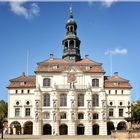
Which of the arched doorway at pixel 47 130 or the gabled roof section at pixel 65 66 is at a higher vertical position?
the gabled roof section at pixel 65 66

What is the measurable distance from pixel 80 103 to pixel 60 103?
446cm

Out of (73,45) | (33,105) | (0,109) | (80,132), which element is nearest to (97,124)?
(80,132)

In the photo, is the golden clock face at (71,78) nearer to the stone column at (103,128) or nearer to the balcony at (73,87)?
the balcony at (73,87)

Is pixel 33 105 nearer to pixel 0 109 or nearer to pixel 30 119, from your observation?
pixel 30 119

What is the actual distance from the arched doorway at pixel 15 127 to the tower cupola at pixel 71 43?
756 inches

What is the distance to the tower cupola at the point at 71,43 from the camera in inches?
3337

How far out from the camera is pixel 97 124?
79.1 metres

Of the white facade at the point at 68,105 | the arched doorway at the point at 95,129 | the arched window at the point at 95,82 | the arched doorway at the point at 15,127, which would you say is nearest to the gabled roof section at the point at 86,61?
the white facade at the point at 68,105

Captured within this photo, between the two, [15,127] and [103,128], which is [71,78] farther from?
[15,127]

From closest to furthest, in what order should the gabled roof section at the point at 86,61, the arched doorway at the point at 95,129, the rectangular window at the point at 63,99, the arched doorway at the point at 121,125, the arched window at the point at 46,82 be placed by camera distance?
the rectangular window at the point at 63,99 < the arched doorway at the point at 95,129 < the arched window at the point at 46,82 < the arched doorway at the point at 121,125 < the gabled roof section at the point at 86,61

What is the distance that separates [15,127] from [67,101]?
42.8ft

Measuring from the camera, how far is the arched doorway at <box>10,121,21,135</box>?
7942 cm

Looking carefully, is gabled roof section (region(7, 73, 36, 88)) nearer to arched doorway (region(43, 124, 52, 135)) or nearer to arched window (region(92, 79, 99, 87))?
arched doorway (region(43, 124, 52, 135))

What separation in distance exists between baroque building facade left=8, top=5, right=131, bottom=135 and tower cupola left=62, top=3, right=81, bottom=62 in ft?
8.47
